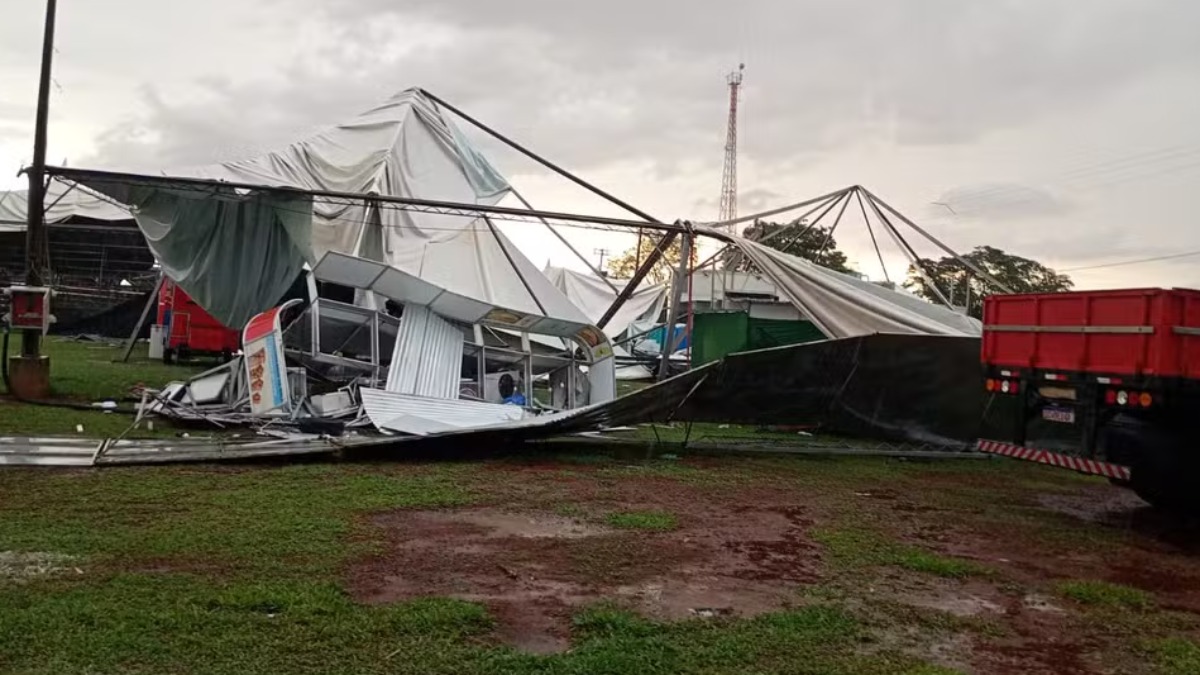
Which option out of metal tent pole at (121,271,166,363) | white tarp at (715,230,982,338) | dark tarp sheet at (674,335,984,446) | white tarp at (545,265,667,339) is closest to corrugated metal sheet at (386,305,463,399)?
dark tarp sheet at (674,335,984,446)

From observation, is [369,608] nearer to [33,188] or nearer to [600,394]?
[600,394]

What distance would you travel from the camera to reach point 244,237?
15258 mm

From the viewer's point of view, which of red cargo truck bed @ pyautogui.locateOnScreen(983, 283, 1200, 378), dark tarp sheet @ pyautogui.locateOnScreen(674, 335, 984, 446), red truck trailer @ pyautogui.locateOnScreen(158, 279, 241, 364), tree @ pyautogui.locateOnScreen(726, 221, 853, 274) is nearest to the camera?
red cargo truck bed @ pyautogui.locateOnScreen(983, 283, 1200, 378)

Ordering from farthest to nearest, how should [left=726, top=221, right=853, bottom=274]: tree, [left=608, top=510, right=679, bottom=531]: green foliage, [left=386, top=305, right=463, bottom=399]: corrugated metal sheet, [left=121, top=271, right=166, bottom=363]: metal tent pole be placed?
[left=121, top=271, right=166, bottom=363]: metal tent pole < [left=726, top=221, right=853, bottom=274]: tree < [left=386, top=305, right=463, bottom=399]: corrugated metal sheet < [left=608, top=510, right=679, bottom=531]: green foliage

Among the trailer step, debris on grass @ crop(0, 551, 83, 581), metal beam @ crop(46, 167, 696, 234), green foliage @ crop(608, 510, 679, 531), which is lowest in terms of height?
debris on grass @ crop(0, 551, 83, 581)

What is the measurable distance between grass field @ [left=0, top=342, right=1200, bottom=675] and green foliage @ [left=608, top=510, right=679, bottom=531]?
1.2 inches

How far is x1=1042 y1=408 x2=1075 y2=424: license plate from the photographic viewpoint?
815cm

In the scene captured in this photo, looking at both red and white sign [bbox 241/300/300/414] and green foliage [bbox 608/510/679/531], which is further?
red and white sign [bbox 241/300/300/414]

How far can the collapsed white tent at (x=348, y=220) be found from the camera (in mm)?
14914

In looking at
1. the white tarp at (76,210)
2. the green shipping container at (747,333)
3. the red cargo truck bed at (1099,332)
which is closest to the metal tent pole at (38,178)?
the green shipping container at (747,333)

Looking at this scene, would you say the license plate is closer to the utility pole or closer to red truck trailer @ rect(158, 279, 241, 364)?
the utility pole

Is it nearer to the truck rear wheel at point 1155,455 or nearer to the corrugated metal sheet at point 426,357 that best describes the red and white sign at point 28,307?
the corrugated metal sheet at point 426,357

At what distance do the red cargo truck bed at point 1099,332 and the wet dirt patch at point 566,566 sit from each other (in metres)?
2.98

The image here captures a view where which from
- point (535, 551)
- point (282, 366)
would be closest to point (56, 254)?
point (282, 366)
